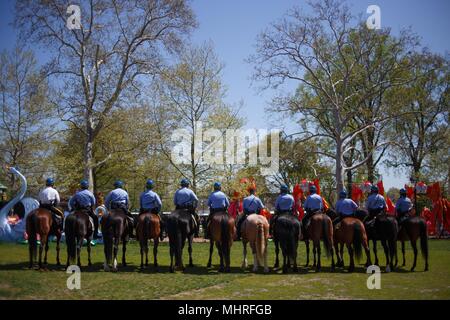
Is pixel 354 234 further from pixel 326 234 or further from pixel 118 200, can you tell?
pixel 118 200

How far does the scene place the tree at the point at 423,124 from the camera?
3375cm

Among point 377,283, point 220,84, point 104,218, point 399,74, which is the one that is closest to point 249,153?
point 220,84

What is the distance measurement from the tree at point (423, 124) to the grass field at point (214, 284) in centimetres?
2200

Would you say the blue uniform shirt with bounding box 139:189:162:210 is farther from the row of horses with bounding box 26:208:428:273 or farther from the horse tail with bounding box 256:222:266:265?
the horse tail with bounding box 256:222:266:265

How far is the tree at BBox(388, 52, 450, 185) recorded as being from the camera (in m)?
33.8

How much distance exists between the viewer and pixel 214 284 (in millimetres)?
10961

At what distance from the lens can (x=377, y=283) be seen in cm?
1044

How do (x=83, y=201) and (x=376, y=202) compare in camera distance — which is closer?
(x=83, y=201)

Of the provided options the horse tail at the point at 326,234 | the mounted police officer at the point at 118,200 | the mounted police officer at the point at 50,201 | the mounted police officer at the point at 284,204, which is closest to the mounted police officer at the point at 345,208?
the horse tail at the point at 326,234

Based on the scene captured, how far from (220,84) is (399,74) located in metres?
11.6

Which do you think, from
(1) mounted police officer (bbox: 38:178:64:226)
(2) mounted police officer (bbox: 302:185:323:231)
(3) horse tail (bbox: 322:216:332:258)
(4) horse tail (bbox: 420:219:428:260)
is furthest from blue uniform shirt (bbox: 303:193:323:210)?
(1) mounted police officer (bbox: 38:178:64:226)

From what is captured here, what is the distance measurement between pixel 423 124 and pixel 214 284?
112ft

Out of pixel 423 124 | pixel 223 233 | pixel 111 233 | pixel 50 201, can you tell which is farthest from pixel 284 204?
pixel 423 124

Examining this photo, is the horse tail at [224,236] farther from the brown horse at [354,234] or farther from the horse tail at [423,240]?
the horse tail at [423,240]
